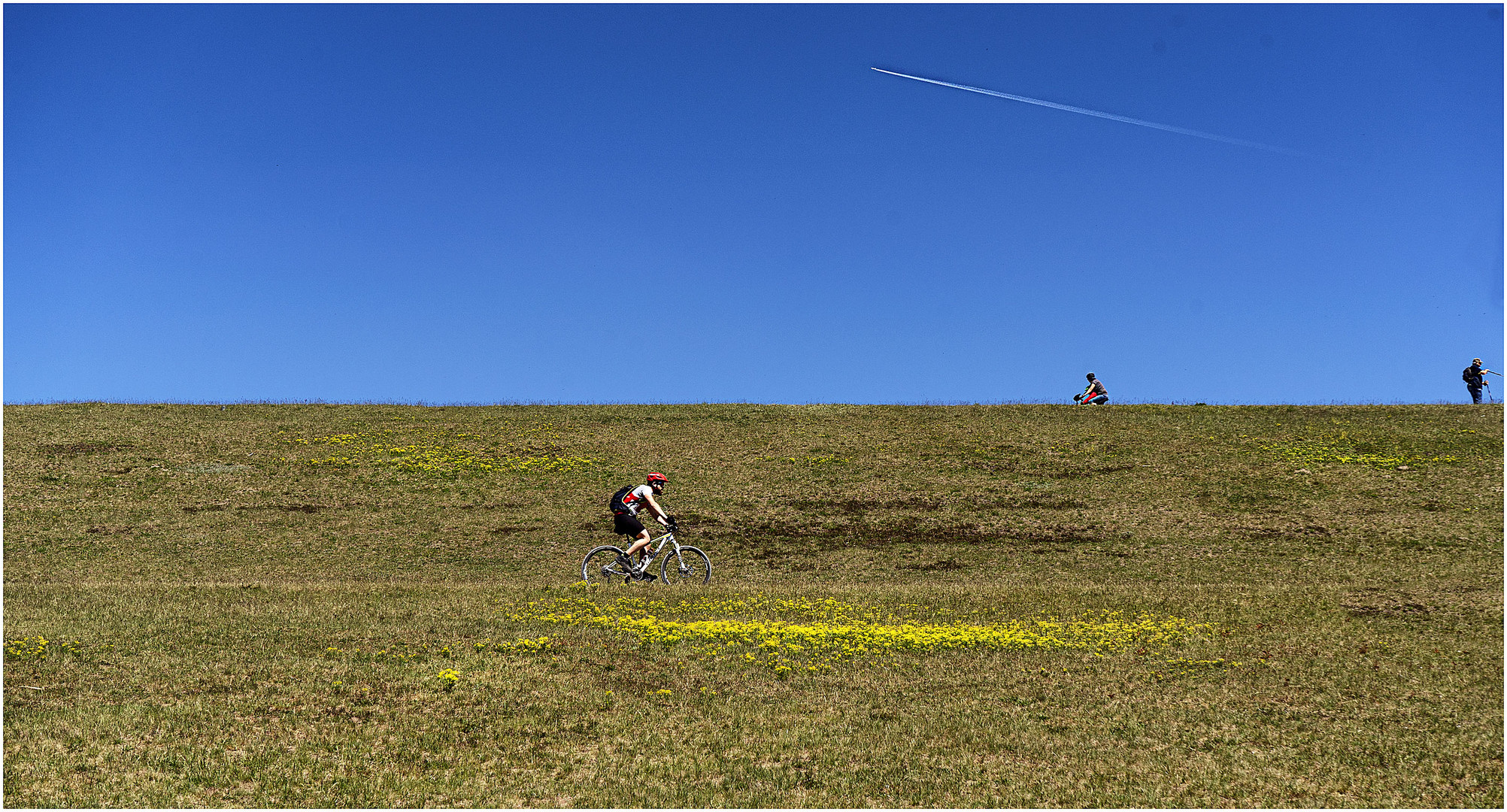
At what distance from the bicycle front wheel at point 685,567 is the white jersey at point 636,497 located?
152 centimetres

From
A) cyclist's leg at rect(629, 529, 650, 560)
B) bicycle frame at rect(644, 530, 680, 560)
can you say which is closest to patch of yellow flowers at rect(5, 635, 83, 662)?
cyclist's leg at rect(629, 529, 650, 560)

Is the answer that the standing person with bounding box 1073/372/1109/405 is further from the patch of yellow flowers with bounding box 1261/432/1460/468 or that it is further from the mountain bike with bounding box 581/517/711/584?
the mountain bike with bounding box 581/517/711/584

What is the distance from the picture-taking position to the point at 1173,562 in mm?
26188

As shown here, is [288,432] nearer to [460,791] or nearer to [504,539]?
[504,539]

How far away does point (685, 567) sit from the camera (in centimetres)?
2222

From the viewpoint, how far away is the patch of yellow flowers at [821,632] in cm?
1570

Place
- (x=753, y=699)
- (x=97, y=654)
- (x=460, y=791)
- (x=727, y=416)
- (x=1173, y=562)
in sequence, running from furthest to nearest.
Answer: (x=727, y=416) < (x=1173, y=562) < (x=97, y=654) < (x=753, y=699) < (x=460, y=791)

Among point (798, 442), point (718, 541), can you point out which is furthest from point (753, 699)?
point (798, 442)

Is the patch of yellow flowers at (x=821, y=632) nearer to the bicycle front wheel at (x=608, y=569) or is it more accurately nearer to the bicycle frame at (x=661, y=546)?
the bicycle front wheel at (x=608, y=569)

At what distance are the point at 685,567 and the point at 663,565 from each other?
48 centimetres

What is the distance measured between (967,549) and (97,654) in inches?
805

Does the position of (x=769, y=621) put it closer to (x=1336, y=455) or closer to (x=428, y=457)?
(x=428, y=457)

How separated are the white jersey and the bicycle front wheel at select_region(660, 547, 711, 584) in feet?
4.99

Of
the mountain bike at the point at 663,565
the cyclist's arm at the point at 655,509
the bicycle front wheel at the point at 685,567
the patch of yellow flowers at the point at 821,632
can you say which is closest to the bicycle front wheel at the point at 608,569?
the mountain bike at the point at 663,565
